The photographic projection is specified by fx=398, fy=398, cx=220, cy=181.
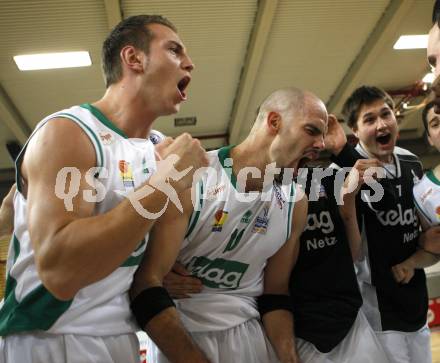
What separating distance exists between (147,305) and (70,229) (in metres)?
0.63

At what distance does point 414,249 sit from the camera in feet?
8.91

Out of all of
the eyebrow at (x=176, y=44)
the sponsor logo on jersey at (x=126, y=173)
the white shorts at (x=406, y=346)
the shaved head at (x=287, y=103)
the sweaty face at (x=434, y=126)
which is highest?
the eyebrow at (x=176, y=44)

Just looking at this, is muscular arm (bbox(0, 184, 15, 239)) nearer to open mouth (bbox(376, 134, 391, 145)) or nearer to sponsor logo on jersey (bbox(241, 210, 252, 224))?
sponsor logo on jersey (bbox(241, 210, 252, 224))

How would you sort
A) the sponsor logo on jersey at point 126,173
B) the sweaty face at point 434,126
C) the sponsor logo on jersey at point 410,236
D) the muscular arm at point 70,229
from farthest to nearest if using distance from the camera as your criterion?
the sweaty face at point 434,126, the sponsor logo on jersey at point 410,236, the sponsor logo on jersey at point 126,173, the muscular arm at point 70,229

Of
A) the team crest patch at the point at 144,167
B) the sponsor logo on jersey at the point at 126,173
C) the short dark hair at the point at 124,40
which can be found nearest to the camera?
the sponsor logo on jersey at the point at 126,173

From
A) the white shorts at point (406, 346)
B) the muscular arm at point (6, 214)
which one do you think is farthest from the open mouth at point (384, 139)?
the muscular arm at point (6, 214)

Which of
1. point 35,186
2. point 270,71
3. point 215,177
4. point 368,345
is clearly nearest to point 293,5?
point 270,71

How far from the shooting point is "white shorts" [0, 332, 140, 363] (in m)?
1.42

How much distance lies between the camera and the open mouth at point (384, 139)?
3.00 m

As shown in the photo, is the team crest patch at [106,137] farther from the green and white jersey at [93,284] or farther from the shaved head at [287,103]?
the shaved head at [287,103]

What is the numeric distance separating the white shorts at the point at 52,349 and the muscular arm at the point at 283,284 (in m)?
0.93

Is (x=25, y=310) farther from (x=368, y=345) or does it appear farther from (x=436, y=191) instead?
(x=436, y=191)

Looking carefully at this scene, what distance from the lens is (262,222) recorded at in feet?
7.29

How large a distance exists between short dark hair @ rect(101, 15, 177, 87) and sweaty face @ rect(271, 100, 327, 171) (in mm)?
933
